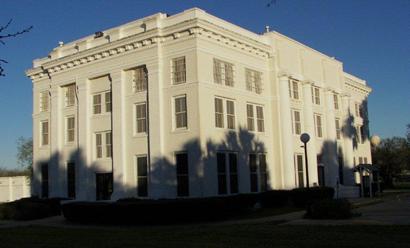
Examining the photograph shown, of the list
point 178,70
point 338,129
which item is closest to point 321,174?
point 338,129

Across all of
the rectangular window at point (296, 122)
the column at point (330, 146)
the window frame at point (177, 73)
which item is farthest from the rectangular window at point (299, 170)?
the window frame at point (177, 73)

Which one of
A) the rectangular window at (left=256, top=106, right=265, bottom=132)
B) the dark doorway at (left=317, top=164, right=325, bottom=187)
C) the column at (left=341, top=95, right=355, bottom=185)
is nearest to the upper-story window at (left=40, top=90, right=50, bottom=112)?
the rectangular window at (left=256, top=106, right=265, bottom=132)

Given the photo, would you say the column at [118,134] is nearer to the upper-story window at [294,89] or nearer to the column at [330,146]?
the upper-story window at [294,89]

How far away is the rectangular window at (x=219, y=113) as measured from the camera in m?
28.7

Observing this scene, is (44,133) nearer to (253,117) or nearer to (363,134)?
(253,117)

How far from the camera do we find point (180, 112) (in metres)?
28.2

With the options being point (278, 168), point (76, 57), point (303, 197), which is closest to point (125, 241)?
point (303, 197)

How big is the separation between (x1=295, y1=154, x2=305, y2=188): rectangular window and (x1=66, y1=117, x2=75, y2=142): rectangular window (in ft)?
50.6

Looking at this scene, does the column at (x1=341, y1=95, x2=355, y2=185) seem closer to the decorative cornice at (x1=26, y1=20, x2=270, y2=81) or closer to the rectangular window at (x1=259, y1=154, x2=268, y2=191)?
the decorative cornice at (x1=26, y1=20, x2=270, y2=81)

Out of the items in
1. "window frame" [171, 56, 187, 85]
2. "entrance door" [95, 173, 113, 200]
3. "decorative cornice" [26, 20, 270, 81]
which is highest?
"decorative cornice" [26, 20, 270, 81]

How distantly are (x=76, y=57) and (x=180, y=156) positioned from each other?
1102 centimetres

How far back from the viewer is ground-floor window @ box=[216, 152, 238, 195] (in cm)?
2831

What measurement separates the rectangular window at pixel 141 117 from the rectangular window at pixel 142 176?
5.59 ft

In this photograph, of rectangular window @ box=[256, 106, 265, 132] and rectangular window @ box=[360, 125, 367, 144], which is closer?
rectangular window @ box=[256, 106, 265, 132]
